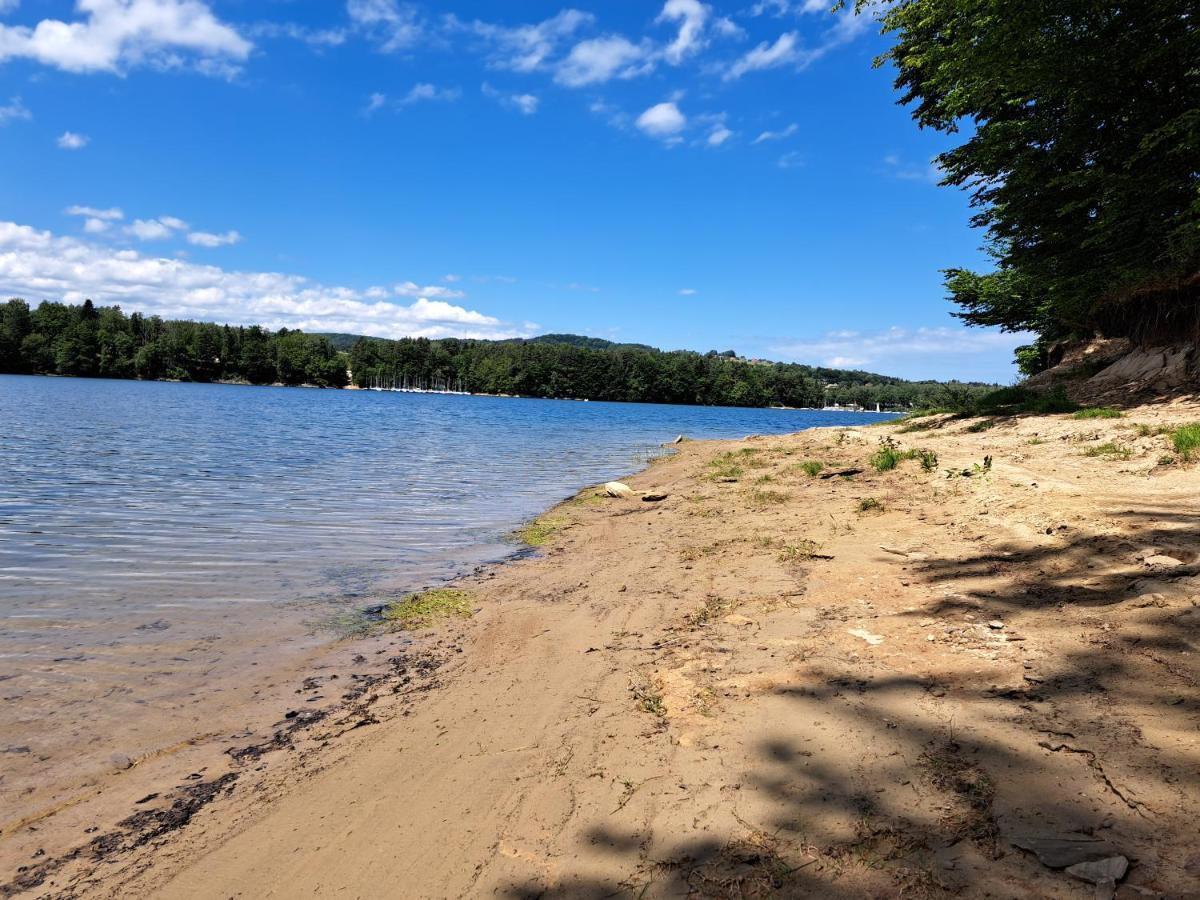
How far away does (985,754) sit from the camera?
3188 millimetres

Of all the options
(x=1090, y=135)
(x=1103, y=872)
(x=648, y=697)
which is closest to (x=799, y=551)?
(x=648, y=697)

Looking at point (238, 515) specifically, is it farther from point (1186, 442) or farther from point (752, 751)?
point (1186, 442)

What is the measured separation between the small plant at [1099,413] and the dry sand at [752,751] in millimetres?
10816

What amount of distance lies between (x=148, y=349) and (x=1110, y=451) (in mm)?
165265

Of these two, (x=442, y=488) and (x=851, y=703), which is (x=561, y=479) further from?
(x=851, y=703)

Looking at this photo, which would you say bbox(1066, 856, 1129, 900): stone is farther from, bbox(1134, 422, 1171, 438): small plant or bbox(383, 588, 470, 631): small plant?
bbox(1134, 422, 1171, 438): small plant

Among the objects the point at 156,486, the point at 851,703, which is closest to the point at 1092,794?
the point at 851,703

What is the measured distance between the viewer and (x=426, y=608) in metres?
7.71

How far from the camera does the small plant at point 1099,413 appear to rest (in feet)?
51.6

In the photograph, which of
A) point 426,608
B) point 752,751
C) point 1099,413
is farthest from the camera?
point 1099,413

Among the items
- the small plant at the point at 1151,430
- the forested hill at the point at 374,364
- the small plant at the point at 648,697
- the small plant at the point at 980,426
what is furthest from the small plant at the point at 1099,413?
the forested hill at the point at 374,364

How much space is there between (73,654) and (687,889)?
6398mm

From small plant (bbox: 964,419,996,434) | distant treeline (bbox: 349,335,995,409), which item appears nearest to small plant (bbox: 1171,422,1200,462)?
small plant (bbox: 964,419,996,434)

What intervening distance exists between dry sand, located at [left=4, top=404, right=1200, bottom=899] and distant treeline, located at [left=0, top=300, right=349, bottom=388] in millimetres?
163369
